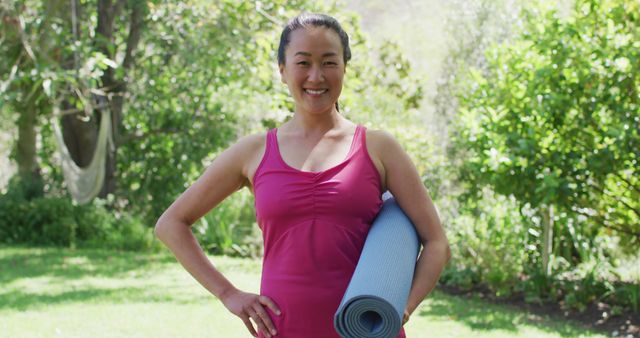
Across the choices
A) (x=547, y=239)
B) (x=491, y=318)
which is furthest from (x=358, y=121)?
(x=491, y=318)

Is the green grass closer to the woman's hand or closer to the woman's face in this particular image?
the woman's hand

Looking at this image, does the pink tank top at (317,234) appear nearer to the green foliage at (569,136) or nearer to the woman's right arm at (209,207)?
the woman's right arm at (209,207)

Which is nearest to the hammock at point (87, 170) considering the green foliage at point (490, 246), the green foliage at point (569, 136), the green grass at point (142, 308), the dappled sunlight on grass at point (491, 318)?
the green grass at point (142, 308)

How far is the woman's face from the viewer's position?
2.22 m

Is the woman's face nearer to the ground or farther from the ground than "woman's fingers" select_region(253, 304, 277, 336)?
farther from the ground

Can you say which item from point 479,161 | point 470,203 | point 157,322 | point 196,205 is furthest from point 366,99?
point 196,205

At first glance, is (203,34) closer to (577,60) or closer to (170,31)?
(170,31)

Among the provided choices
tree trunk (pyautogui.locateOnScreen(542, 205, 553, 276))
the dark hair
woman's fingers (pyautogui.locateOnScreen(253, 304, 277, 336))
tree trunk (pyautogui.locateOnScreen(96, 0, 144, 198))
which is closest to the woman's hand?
woman's fingers (pyautogui.locateOnScreen(253, 304, 277, 336))

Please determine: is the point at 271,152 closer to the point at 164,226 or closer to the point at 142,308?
the point at 164,226

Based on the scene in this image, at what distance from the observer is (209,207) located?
243 centimetres

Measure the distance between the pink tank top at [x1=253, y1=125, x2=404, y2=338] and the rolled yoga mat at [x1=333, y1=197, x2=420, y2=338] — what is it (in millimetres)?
89

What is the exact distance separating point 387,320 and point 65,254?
9.92 meters

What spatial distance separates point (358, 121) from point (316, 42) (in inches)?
278

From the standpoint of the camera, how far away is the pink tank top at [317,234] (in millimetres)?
2111
